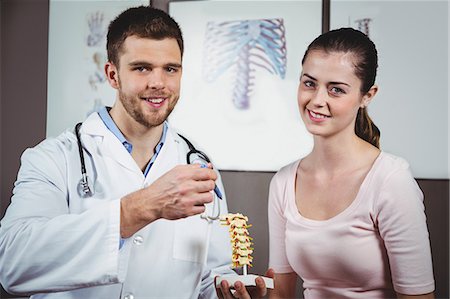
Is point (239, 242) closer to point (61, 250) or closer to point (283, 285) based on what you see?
point (283, 285)

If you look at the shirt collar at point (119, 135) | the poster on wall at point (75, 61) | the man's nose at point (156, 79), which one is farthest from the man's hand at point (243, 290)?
the poster on wall at point (75, 61)

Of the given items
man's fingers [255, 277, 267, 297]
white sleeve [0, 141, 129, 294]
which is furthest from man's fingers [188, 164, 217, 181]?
man's fingers [255, 277, 267, 297]

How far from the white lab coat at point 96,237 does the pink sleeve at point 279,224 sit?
0.14 m

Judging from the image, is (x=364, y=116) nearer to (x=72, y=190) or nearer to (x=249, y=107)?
(x=72, y=190)

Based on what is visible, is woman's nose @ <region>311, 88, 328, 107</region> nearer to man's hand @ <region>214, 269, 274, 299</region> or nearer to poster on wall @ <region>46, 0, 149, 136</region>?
man's hand @ <region>214, 269, 274, 299</region>

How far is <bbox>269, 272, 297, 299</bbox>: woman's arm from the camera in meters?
1.31

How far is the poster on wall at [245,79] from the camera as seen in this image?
2.04 meters

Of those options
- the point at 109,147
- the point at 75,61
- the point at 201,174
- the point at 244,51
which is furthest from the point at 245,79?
the point at 201,174

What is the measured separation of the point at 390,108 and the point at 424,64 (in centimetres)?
18

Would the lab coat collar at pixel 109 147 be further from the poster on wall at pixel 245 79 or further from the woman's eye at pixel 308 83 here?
the poster on wall at pixel 245 79

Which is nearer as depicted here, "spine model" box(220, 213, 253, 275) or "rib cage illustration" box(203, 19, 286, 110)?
"spine model" box(220, 213, 253, 275)

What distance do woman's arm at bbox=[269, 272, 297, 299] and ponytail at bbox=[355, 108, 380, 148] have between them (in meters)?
0.36

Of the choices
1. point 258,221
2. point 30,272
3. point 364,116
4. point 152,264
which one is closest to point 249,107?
point 258,221

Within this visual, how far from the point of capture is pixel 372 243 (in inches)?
45.7
